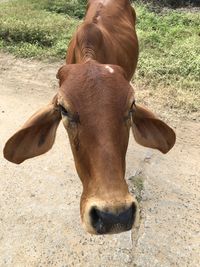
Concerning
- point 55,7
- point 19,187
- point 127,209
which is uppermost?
point 127,209

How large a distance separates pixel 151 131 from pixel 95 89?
850 mm

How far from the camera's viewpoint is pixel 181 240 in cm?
425

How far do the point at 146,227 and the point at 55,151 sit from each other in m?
1.56

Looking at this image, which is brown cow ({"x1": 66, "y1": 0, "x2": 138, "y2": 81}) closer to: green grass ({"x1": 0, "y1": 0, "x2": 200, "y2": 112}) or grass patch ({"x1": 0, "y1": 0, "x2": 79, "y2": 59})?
green grass ({"x1": 0, "y1": 0, "x2": 200, "y2": 112})

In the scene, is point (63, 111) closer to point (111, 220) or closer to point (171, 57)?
point (111, 220)

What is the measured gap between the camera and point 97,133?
270 cm

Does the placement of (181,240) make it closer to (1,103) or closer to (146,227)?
(146,227)

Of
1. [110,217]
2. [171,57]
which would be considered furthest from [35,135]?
[171,57]

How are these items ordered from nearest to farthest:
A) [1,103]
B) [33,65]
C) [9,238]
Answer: [9,238] < [1,103] < [33,65]

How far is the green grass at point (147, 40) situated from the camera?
261 inches

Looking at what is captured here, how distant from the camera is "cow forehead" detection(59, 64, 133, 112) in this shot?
278 cm

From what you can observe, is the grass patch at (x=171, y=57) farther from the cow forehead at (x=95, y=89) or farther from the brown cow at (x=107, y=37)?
the cow forehead at (x=95, y=89)

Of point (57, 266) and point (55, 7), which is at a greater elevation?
point (57, 266)

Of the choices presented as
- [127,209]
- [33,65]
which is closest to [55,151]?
[33,65]
